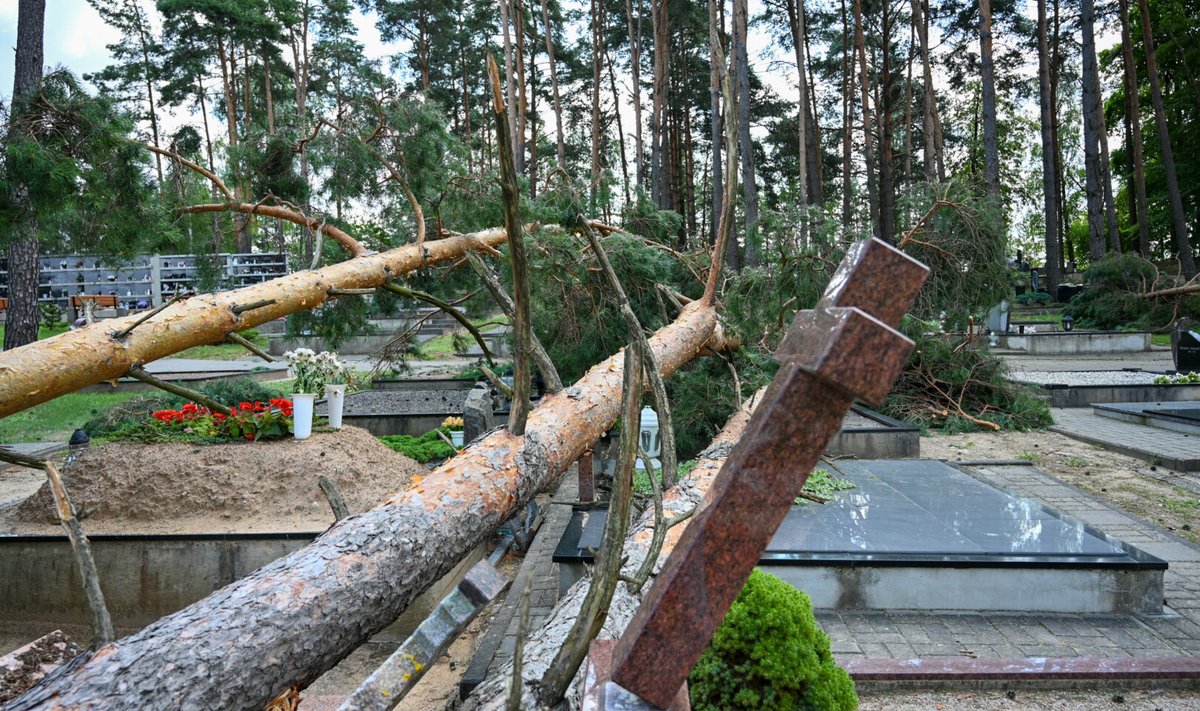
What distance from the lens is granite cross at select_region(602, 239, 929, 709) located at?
5.43 ft

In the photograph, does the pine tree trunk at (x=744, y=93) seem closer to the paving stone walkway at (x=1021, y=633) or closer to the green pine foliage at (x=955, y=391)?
the green pine foliage at (x=955, y=391)

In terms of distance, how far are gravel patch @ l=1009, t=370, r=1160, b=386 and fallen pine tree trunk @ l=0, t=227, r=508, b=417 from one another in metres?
10.3

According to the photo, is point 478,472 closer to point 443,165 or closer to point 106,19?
point 443,165

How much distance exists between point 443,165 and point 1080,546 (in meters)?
6.67

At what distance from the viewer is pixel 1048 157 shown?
2288cm

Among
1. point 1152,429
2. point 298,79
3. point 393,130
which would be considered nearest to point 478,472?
point 393,130

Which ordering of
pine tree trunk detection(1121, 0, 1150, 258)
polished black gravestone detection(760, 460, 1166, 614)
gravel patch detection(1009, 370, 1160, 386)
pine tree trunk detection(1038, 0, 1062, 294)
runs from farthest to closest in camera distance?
pine tree trunk detection(1038, 0, 1062, 294), pine tree trunk detection(1121, 0, 1150, 258), gravel patch detection(1009, 370, 1160, 386), polished black gravestone detection(760, 460, 1166, 614)

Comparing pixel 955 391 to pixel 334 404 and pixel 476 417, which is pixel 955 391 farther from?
pixel 334 404

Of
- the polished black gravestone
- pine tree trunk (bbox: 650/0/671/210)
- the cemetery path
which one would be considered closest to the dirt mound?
the polished black gravestone

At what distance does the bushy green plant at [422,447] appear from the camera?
7.91 meters

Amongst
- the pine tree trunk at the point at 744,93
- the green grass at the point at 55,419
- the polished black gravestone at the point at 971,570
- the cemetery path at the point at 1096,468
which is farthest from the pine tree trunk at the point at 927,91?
the green grass at the point at 55,419

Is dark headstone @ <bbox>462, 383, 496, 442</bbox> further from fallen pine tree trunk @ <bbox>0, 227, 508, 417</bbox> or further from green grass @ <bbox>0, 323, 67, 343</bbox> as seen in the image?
green grass @ <bbox>0, 323, 67, 343</bbox>

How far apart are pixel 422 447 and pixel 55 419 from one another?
789 centimetres

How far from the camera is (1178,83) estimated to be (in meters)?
28.0
